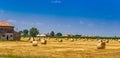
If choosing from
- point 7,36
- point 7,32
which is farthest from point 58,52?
point 7,32

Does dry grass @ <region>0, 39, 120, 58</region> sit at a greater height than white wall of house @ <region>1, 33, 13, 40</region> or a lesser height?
lesser

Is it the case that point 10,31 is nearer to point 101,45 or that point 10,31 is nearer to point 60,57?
point 101,45

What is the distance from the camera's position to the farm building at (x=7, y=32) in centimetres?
8950

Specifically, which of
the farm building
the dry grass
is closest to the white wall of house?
the farm building

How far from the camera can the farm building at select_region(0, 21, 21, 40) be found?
8950 centimetres

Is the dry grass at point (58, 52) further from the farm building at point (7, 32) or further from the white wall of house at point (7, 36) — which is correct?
the farm building at point (7, 32)

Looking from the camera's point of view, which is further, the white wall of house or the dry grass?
the white wall of house

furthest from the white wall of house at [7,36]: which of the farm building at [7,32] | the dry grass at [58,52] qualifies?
the dry grass at [58,52]

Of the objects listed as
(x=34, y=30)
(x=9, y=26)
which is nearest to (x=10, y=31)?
(x=9, y=26)

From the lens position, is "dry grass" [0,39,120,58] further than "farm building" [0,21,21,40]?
No

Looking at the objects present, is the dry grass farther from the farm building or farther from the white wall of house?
the farm building

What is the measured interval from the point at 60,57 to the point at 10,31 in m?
62.0

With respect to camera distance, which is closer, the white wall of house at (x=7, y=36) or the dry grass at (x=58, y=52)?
the dry grass at (x=58, y=52)

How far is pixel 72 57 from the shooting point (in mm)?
30188
